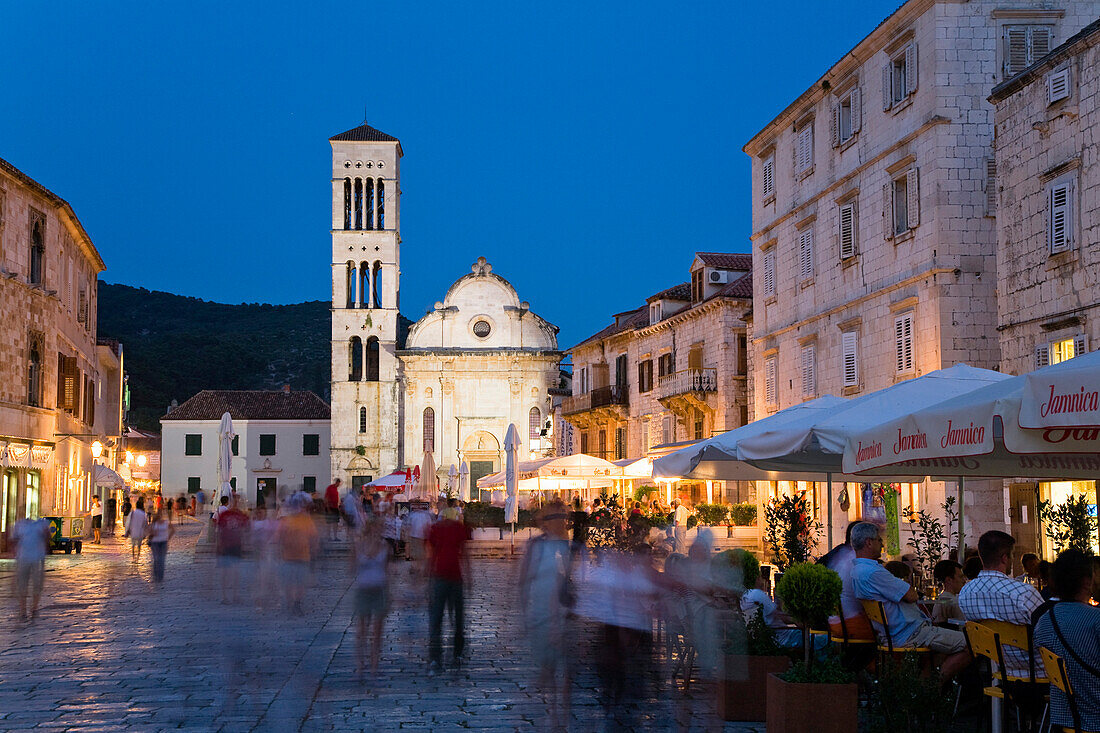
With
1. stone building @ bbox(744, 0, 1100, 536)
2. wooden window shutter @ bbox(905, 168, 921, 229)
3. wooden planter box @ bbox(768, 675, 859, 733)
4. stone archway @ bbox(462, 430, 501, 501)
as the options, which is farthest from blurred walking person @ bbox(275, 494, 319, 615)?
stone archway @ bbox(462, 430, 501, 501)

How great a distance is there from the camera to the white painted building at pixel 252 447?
7625 centimetres

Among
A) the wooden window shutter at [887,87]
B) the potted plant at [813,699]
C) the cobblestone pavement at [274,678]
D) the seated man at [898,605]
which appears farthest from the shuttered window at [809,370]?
the potted plant at [813,699]

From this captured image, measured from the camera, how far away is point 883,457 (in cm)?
852

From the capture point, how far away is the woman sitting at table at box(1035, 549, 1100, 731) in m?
5.68

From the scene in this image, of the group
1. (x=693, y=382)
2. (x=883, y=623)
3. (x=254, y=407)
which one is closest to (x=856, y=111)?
(x=693, y=382)

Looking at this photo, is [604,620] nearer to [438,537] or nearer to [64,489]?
[438,537]

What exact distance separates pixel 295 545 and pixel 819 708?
7.33 m

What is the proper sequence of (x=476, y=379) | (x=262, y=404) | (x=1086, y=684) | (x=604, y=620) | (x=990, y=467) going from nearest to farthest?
1. (x=1086, y=684)
2. (x=604, y=620)
3. (x=990, y=467)
4. (x=476, y=379)
5. (x=262, y=404)

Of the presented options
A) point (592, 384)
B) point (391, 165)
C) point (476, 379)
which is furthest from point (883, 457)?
point (391, 165)

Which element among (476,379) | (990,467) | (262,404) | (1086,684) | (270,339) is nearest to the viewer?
(1086,684)

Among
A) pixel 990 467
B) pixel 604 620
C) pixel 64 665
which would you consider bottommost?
pixel 64 665

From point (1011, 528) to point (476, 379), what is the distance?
156ft

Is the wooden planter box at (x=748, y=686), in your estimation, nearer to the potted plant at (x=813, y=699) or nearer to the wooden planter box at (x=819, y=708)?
the potted plant at (x=813, y=699)

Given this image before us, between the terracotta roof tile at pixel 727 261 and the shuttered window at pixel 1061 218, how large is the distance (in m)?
23.1
